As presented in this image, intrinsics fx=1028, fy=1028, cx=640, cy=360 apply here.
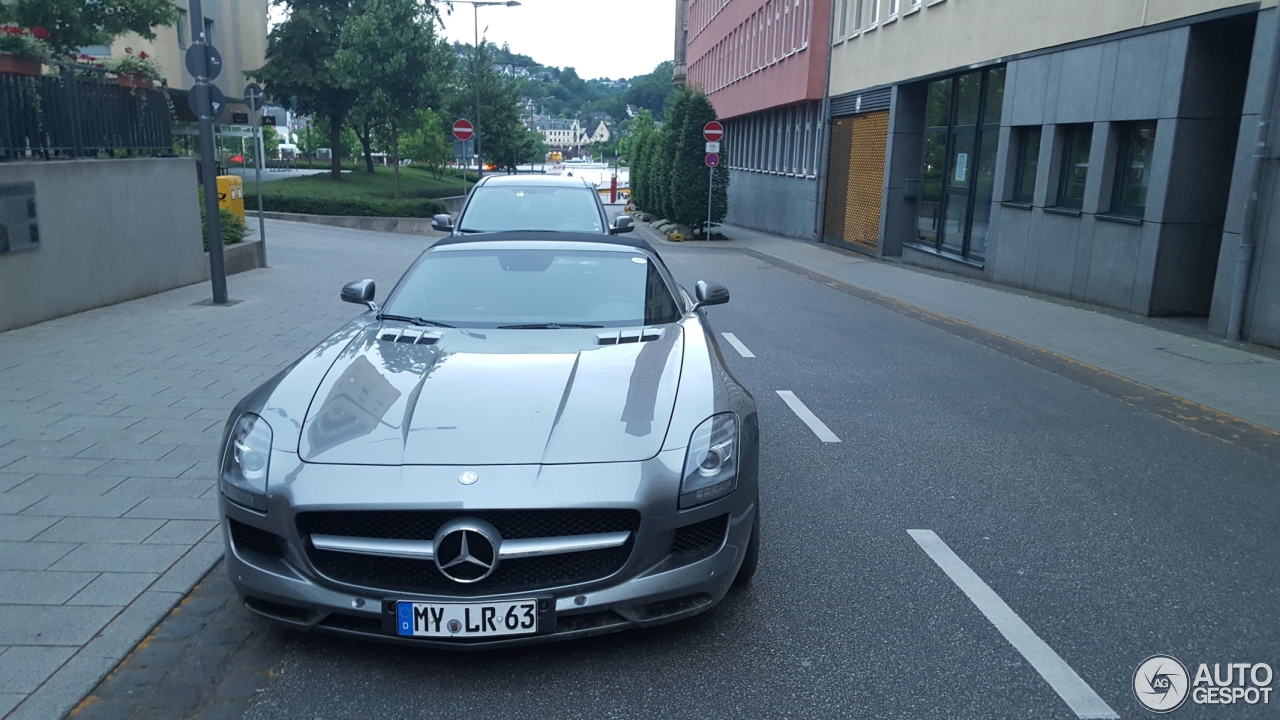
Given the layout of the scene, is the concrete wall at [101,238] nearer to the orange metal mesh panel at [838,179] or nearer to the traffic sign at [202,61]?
the traffic sign at [202,61]

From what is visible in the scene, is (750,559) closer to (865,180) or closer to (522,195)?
(522,195)

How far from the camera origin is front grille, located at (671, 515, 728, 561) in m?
3.55

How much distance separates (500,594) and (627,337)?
5.52 ft

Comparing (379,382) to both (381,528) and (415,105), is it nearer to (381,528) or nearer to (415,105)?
(381,528)

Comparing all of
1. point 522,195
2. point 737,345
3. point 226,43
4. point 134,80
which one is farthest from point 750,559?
point 226,43

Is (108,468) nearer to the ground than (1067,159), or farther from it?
nearer to the ground

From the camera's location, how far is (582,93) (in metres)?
171

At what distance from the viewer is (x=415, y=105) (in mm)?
43219

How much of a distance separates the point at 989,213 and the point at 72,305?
1486cm

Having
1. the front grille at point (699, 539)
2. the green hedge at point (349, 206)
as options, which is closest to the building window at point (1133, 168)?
the front grille at point (699, 539)

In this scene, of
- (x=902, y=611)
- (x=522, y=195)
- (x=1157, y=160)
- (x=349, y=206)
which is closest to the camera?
(x=902, y=611)

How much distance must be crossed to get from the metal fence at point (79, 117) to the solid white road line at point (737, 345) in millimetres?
7555

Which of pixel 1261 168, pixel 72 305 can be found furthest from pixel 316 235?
pixel 1261 168

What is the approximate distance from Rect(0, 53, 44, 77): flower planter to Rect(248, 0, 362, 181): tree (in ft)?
115
